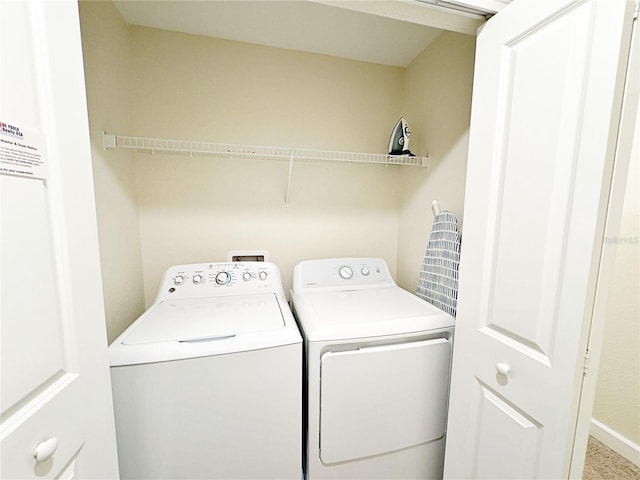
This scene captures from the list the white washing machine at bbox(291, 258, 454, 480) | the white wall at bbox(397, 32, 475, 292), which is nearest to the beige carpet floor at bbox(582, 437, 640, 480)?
the white washing machine at bbox(291, 258, 454, 480)

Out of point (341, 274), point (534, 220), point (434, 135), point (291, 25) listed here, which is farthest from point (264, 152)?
point (534, 220)

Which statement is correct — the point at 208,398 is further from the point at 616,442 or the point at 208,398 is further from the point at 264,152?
the point at 616,442

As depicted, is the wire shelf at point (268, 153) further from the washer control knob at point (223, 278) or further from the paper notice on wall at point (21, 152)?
the paper notice on wall at point (21, 152)

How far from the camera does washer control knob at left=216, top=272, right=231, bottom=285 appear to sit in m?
1.63

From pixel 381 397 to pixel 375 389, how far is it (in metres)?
0.06

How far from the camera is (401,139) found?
180 centimetres

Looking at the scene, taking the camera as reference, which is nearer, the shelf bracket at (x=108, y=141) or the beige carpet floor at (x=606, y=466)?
the shelf bracket at (x=108, y=141)

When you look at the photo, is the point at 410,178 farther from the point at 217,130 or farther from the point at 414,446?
the point at 414,446

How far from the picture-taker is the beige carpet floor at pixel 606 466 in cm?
145

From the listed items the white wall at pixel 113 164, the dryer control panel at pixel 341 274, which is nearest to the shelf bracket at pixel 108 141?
the white wall at pixel 113 164

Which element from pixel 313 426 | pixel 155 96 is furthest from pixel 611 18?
pixel 155 96

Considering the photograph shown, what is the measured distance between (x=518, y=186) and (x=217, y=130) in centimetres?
178

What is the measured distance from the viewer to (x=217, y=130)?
1.83 m

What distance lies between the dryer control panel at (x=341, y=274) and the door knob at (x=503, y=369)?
94 cm
